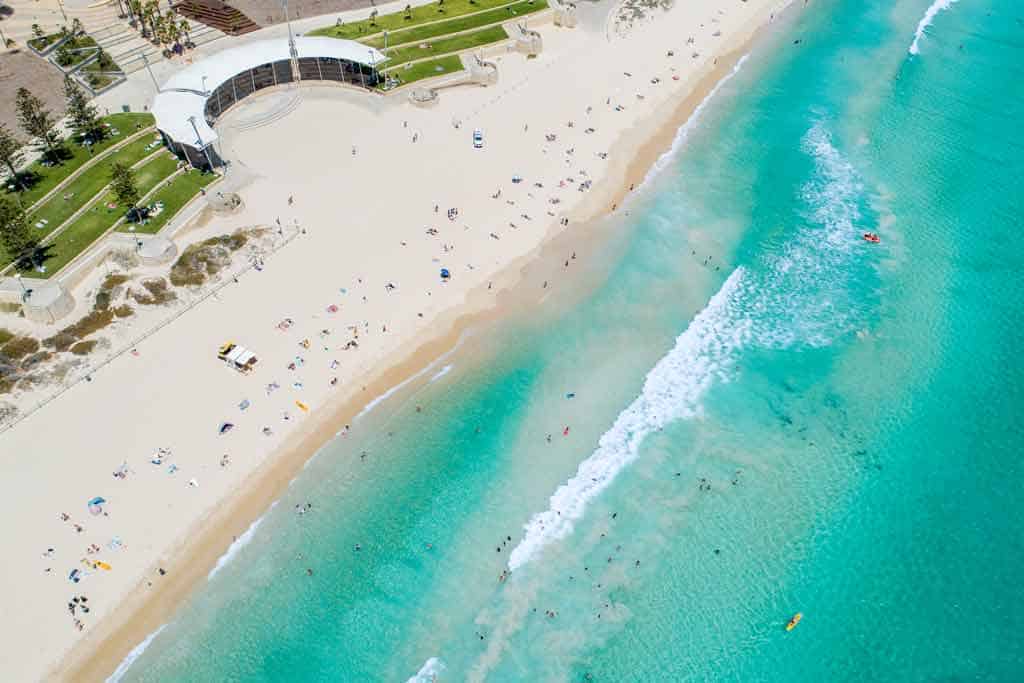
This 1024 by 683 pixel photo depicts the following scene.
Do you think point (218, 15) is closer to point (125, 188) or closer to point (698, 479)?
point (125, 188)

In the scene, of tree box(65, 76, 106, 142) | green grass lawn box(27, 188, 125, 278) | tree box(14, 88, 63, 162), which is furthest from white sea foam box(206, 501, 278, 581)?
tree box(65, 76, 106, 142)

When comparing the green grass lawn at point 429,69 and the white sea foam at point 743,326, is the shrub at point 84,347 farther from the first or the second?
the green grass lawn at point 429,69

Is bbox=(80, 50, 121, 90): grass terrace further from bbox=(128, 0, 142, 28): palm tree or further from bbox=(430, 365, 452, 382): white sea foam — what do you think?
bbox=(430, 365, 452, 382): white sea foam

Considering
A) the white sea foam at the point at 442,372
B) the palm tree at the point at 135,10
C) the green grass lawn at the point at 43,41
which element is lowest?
the white sea foam at the point at 442,372

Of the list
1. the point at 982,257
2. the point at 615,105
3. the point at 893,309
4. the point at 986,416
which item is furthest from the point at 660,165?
the point at 986,416

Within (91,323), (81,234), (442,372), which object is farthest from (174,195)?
(442,372)

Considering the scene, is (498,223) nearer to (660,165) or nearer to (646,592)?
(660,165)

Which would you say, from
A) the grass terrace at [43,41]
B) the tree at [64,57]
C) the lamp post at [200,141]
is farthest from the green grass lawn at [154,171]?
the grass terrace at [43,41]
